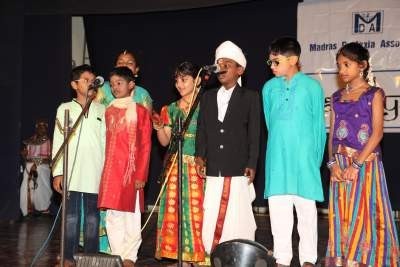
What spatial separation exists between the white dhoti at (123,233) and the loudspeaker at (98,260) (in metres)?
1.33

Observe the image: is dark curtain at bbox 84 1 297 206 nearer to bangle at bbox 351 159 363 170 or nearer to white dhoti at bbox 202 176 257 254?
white dhoti at bbox 202 176 257 254

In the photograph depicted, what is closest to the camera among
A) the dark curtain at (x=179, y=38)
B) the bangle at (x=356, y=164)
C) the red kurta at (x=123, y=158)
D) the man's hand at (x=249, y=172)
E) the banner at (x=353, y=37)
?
the bangle at (x=356, y=164)

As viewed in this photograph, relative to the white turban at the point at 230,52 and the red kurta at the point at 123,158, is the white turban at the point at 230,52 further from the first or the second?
the red kurta at the point at 123,158

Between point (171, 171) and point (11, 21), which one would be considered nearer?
point (171, 171)

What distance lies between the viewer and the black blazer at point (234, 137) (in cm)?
444

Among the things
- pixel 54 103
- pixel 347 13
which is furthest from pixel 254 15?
pixel 54 103

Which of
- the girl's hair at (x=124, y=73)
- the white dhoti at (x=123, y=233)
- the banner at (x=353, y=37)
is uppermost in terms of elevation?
the banner at (x=353, y=37)

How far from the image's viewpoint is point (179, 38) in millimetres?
8812

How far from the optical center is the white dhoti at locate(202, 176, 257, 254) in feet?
14.5

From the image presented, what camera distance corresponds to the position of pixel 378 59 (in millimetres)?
7551

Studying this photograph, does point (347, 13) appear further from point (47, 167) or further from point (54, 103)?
point (47, 167)

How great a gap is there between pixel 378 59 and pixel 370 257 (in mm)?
3958

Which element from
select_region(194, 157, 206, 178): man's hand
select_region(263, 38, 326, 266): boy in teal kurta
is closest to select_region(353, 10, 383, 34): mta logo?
select_region(263, 38, 326, 266): boy in teal kurta

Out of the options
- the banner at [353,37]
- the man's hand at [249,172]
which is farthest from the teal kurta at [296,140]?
the banner at [353,37]
